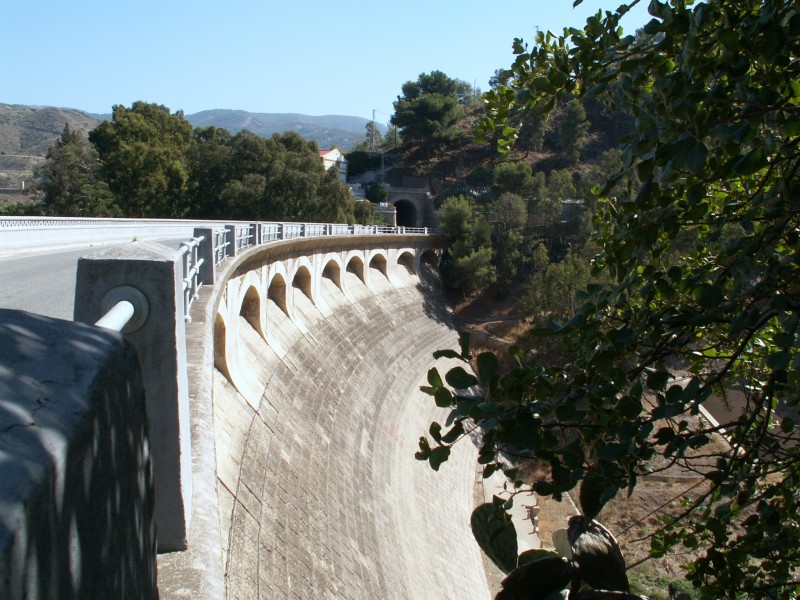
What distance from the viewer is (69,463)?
133 centimetres

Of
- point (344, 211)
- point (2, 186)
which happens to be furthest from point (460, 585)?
point (2, 186)

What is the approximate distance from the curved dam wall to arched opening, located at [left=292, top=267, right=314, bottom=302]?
65 millimetres

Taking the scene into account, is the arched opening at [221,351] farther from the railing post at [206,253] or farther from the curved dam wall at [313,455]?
the railing post at [206,253]

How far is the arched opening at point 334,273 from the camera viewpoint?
2433 centimetres

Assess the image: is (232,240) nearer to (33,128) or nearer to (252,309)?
(252,309)

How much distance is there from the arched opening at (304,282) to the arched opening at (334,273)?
11.1ft

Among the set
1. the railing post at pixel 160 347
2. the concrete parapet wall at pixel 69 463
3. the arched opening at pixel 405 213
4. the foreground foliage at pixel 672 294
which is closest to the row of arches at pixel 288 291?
the railing post at pixel 160 347

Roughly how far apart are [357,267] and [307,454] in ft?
52.7

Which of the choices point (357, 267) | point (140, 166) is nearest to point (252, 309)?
point (357, 267)

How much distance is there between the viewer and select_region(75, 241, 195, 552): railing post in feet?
11.6

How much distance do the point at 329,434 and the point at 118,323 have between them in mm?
11973

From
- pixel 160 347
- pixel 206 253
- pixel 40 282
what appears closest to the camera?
pixel 160 347

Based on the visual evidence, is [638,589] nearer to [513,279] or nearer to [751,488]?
[751,488]

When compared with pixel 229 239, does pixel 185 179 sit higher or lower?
higher
